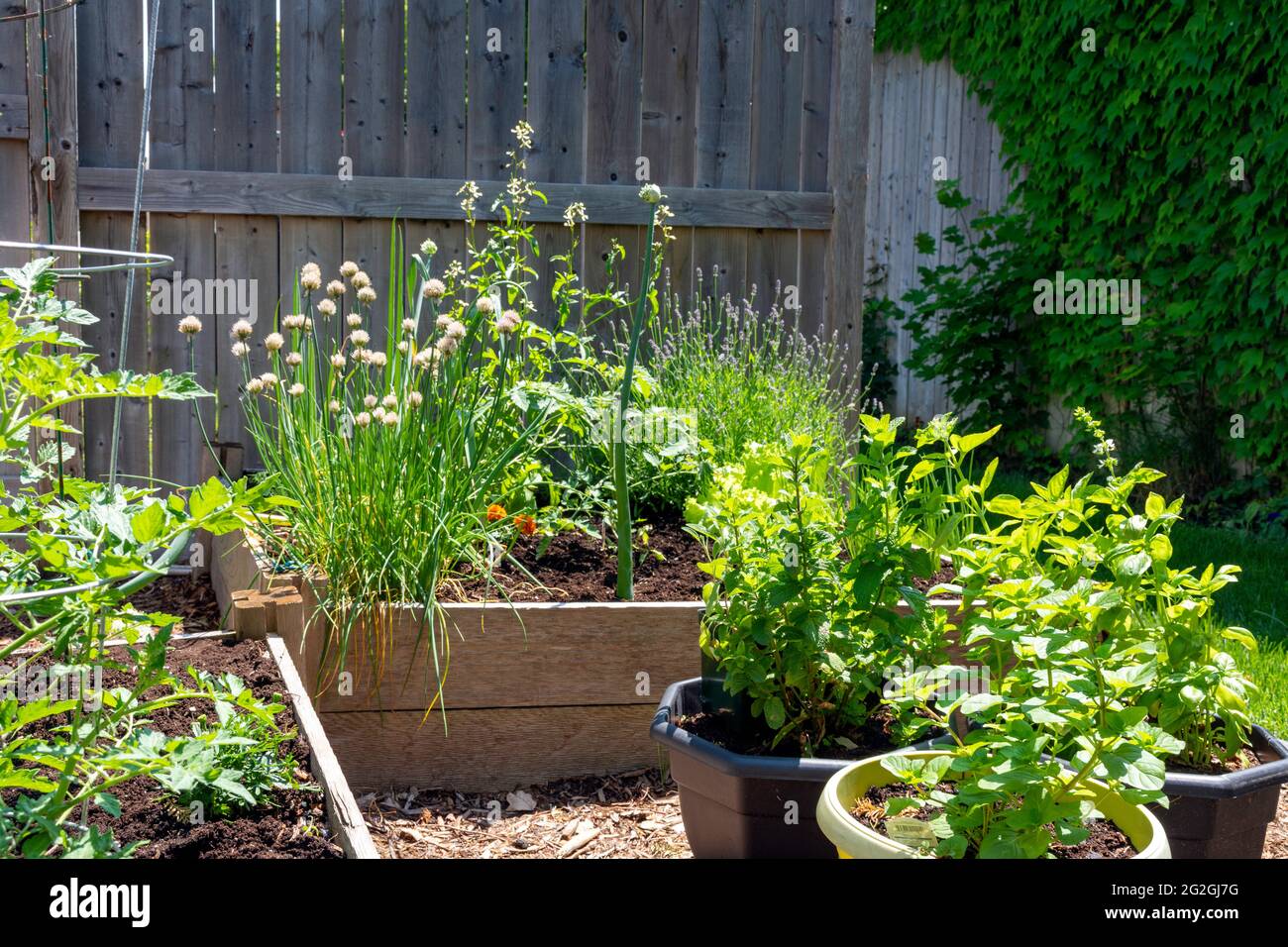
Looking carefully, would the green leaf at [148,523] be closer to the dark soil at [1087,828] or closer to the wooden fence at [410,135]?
the dark soil at [1087,828]

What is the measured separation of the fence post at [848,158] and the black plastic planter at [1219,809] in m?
2.82

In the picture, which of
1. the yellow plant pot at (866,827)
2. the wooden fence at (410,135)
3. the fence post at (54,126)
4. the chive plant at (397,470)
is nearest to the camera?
the yellow plant pot at (866,827)

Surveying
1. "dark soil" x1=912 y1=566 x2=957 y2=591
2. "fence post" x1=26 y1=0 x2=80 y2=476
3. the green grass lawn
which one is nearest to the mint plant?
"dark soil" x1=912 y1=566 x2=957 y2=591

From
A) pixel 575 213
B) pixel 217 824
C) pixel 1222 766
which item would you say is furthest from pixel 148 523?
pixel 575 213

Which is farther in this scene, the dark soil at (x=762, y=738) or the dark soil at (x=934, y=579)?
the dark soil at (x=934, y=579)

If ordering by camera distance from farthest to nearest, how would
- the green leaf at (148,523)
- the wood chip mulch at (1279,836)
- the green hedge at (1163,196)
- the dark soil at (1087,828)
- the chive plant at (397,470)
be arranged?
the green hedge at (1163,196)
the chive plant at (397,470)
the wood chip mulch at (1279,836)
the dark soil at (1087,828)
the green leaf at (148,523)

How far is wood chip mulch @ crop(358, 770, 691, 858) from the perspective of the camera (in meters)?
2.46

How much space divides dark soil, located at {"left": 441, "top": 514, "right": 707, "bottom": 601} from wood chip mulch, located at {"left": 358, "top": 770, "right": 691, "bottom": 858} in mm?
445

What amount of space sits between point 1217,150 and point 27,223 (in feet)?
16.2

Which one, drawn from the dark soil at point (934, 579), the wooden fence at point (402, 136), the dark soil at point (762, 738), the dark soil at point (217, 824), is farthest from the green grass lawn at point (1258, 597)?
the dark soil at point (217, 824)

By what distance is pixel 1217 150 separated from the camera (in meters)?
5.41

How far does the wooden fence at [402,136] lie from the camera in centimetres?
390

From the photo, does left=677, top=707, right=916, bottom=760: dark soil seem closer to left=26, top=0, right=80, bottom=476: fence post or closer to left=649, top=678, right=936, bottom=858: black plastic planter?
left=649, top=678, right=936, bottom=858: black plastic planter

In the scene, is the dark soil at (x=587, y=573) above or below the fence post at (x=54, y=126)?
below
